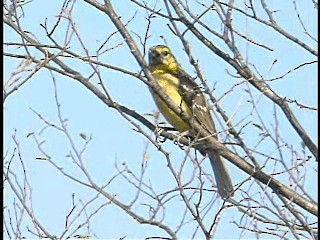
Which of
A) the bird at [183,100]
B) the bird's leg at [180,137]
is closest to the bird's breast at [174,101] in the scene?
the bird at [183,100]

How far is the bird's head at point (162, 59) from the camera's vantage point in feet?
20.1

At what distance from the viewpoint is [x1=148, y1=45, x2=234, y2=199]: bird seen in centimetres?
502

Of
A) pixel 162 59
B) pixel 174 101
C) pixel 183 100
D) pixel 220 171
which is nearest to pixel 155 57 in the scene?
pixel 162 59

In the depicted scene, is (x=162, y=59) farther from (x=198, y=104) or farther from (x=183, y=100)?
(x=198, y=104)

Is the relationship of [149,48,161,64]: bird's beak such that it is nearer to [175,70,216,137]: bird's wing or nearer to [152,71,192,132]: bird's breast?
[152,71,192,132]: bird's breast

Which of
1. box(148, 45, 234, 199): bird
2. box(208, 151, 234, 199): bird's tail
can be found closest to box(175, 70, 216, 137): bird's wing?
box(148, 45, 234, 199): bird

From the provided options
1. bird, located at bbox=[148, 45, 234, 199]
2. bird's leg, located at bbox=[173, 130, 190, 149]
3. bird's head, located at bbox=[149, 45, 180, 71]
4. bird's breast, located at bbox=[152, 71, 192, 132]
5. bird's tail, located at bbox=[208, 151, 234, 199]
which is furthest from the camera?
bird's head, located at bbox=[149, 45, 180, 71]

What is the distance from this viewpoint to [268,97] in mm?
3994

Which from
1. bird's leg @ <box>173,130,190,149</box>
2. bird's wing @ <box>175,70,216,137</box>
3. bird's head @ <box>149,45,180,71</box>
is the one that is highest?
bird's head @ <box>149,45,180,71</box>

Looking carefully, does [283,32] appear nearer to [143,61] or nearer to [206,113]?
[143,61]

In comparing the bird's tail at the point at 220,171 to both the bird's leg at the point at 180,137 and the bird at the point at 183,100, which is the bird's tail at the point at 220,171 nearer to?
the bird at the point at 183,100

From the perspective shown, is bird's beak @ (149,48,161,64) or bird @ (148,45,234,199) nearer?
bird @ (148,45,234,199)

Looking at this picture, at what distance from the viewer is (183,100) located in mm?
5527

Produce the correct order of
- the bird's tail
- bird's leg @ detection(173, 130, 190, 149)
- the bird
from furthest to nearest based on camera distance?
the bird's tail < the bird < bird's leg @ detection(173, 130, 190, 149)
